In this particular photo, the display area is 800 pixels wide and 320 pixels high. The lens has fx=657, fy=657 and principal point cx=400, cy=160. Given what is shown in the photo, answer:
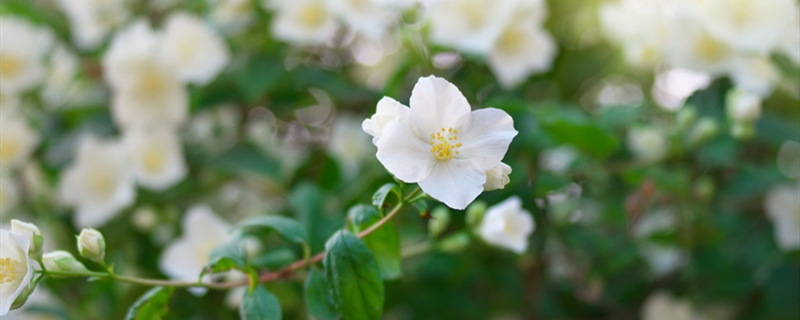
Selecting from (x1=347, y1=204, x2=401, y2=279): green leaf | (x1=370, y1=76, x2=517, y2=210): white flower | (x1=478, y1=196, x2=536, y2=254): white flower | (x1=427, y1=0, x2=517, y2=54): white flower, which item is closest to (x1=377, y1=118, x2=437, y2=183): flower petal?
(x1=370, y1=76, x2=517, y2=210): white flower

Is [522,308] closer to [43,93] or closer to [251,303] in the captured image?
[251,303]

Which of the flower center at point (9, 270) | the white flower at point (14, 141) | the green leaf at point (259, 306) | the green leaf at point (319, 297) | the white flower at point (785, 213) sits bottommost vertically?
the white flower at point (785, 213)

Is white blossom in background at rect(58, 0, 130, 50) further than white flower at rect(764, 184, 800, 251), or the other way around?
white blossom in background at rect(58, 0, 130, 50)

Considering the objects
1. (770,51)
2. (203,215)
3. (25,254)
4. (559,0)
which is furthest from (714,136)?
(25,254)

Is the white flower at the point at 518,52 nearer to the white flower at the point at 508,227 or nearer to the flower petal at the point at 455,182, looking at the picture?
the white flower at the point at 508,227

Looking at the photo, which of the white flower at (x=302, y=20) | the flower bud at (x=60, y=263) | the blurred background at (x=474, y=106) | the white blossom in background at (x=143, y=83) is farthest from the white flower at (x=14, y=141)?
the flower bud at (x=60, y=263)

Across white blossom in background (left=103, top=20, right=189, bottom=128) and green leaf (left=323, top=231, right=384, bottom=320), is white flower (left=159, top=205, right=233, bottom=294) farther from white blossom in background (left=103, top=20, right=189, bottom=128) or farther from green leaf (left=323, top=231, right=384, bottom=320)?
green leaf (left=323, top=231, right=384, bottom=320)
